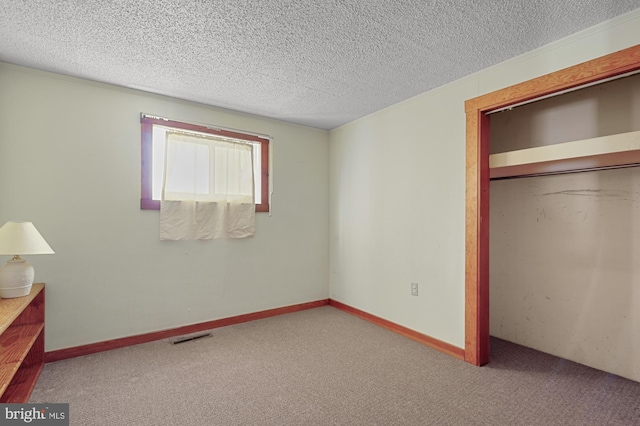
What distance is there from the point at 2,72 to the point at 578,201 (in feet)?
15.3

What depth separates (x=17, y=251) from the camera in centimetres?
192

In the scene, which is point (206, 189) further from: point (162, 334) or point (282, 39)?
point (282, 39)

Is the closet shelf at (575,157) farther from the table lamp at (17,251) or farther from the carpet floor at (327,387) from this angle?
the table lamp at (17,251)

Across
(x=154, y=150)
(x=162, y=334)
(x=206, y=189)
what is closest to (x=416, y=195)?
(x=206, y=189)

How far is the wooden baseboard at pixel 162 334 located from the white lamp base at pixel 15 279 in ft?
2.46

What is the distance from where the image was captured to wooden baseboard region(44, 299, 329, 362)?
2.49 metres

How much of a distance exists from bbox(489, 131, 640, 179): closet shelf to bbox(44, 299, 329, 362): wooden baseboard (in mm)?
2728

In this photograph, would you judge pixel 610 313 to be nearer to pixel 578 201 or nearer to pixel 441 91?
pixel 578 201

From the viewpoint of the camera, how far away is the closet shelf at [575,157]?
185 cm

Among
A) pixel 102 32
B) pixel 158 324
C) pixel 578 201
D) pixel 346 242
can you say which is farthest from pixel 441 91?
pixel 158 324

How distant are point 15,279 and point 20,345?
42 centimetres

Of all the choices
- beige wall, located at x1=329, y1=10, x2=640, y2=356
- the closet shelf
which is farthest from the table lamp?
the closet shelf

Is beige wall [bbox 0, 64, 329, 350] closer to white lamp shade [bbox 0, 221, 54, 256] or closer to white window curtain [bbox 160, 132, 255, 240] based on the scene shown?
white window curtain [bbox 160, 132, 255, 240]

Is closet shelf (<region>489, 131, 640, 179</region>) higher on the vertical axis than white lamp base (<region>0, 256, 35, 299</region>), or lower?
higher
